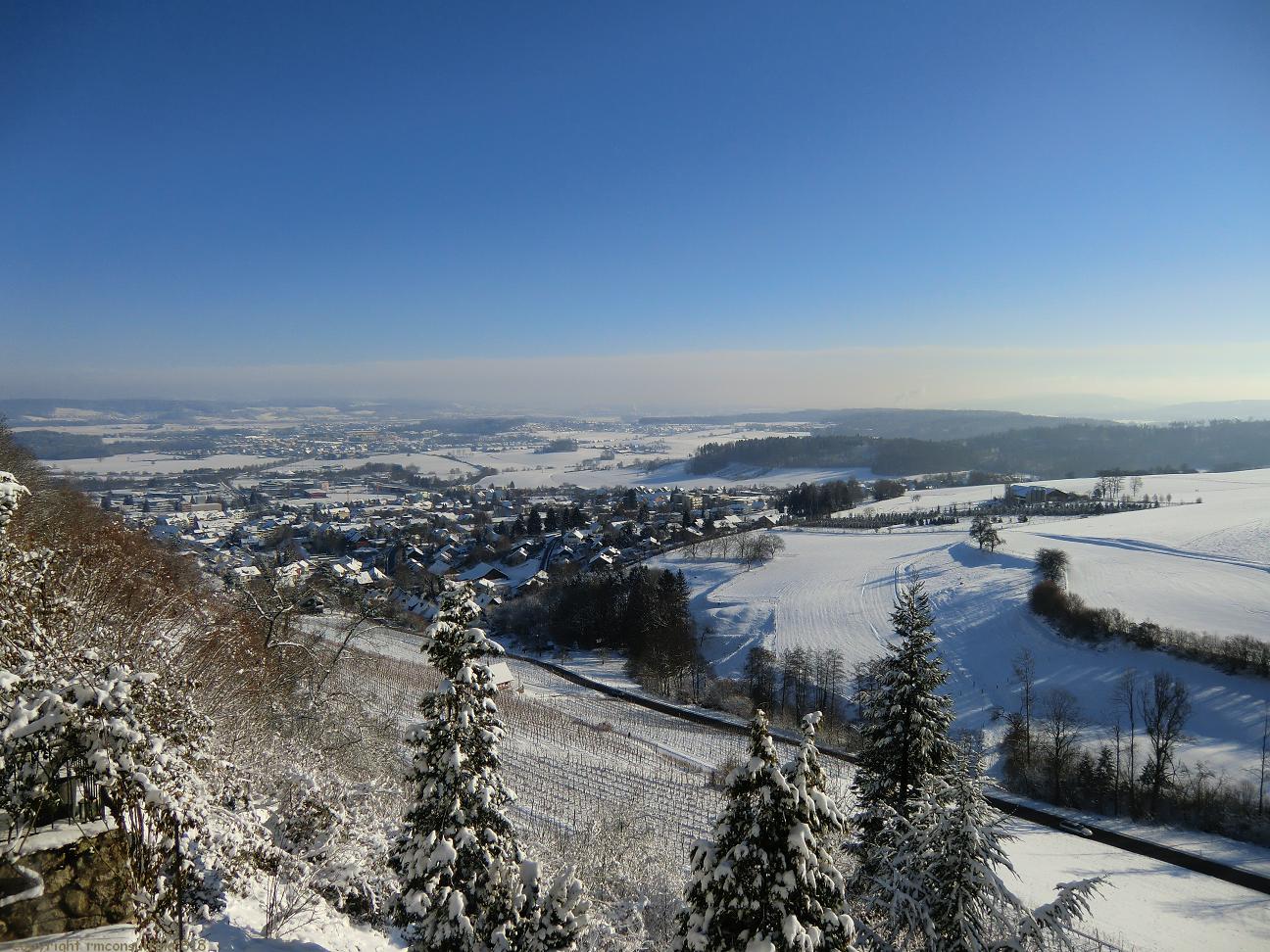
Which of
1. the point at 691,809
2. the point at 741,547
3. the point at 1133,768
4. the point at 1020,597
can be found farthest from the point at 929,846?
the point at 741,547

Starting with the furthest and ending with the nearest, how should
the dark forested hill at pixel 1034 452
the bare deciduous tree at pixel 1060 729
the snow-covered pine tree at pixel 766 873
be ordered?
the dark forested hill at pixel 1034 452 → the bare deciduous tree at pixel 1060 729 → the snow-covered pine tree at pixel 766 873

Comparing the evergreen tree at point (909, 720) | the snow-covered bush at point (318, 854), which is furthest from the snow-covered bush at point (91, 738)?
the evergreen tree at point (909, 720)

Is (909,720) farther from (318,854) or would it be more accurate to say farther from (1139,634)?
(1139,634)

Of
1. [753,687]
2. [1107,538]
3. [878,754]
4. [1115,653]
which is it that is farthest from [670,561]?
[878,754]

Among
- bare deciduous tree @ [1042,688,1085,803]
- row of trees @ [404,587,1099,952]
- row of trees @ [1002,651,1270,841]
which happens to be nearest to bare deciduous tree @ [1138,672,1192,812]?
row of trees @ [1002,651,1270,841]

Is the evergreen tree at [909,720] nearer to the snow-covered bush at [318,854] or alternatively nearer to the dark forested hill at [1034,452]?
the snow-covered bush at [318,854]

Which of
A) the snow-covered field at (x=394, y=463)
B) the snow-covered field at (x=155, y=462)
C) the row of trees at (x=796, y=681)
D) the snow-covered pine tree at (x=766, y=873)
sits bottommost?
the row of trees at (x=796, y=681)

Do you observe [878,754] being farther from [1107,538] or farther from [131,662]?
[1107,538]

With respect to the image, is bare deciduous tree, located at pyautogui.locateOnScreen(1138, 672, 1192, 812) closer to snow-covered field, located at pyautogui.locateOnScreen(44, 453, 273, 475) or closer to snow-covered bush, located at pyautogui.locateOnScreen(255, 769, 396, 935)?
snow-covered bush, located at pyautogui.locateOnScreen(255, 769, 396, 935)
